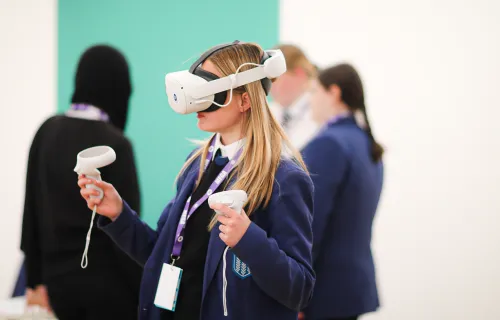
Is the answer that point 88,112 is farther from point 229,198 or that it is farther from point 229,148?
point 229,198

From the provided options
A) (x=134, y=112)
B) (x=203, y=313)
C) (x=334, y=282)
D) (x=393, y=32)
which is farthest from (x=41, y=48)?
(x=203, y=313)

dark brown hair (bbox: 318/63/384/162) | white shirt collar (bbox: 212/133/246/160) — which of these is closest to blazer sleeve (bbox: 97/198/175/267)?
white shirt collar (bbox: 212/133/246/160)

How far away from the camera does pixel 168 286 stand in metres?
1.59

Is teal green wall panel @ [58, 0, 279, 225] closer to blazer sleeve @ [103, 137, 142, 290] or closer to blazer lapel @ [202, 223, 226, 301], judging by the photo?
blazer sleeve @ [103, 137, 142, 290]

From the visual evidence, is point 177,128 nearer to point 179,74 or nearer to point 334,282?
point 334,282

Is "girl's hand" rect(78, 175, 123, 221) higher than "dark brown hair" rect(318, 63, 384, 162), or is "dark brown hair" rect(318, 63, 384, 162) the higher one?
"dark brown hair" rect(318, 63, 384, 162)

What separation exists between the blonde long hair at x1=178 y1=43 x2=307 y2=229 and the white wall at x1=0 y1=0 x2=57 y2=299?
3.69 m

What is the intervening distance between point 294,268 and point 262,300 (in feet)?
0.45

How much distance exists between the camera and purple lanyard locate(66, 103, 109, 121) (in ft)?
7.89

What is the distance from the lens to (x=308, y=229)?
5.03ft

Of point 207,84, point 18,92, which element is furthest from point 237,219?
point 18,92

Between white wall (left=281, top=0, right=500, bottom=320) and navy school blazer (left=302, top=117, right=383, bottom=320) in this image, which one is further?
white wall (left=281, top=0, right=500, bottom=320)

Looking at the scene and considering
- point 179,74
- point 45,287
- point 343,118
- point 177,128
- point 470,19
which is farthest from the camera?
point 177,128

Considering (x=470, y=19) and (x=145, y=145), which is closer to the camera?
(x=470, y=19)
